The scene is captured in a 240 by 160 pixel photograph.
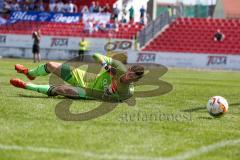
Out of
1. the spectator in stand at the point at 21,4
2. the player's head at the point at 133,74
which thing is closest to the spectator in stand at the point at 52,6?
the spectator in stand at the point at 21,4

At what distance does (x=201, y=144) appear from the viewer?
777 cm

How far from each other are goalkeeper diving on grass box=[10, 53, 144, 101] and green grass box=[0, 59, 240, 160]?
0.83 feet

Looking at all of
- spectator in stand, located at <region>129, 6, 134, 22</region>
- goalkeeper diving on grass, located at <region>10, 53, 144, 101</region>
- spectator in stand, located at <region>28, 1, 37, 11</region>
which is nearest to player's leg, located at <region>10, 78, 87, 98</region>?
goalkeeper diving on grass, located at <region>10, 53, 144, 101</region>

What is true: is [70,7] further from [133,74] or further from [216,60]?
[133,74]

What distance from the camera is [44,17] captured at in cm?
4806

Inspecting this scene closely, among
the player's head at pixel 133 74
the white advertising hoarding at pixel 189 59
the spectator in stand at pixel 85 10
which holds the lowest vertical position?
the white advertising hoarding at pixel 189 59

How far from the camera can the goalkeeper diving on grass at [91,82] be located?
468 inches

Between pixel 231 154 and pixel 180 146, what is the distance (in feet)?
2.24

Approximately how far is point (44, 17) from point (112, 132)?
40.7 m

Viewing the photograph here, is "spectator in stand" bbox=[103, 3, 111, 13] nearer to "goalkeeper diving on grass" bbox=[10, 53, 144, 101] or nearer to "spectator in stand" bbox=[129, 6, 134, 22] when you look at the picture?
"spectator in stand" bbox=[129, 6, 134, 22]

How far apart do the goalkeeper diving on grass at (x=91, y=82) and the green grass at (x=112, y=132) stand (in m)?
0.25

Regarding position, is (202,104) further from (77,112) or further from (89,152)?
(89,152)

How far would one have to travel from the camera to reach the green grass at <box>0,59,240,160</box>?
22.4 ft

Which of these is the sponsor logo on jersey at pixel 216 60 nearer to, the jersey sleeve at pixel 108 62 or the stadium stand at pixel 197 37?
the stadium stand at pixel 197 37
